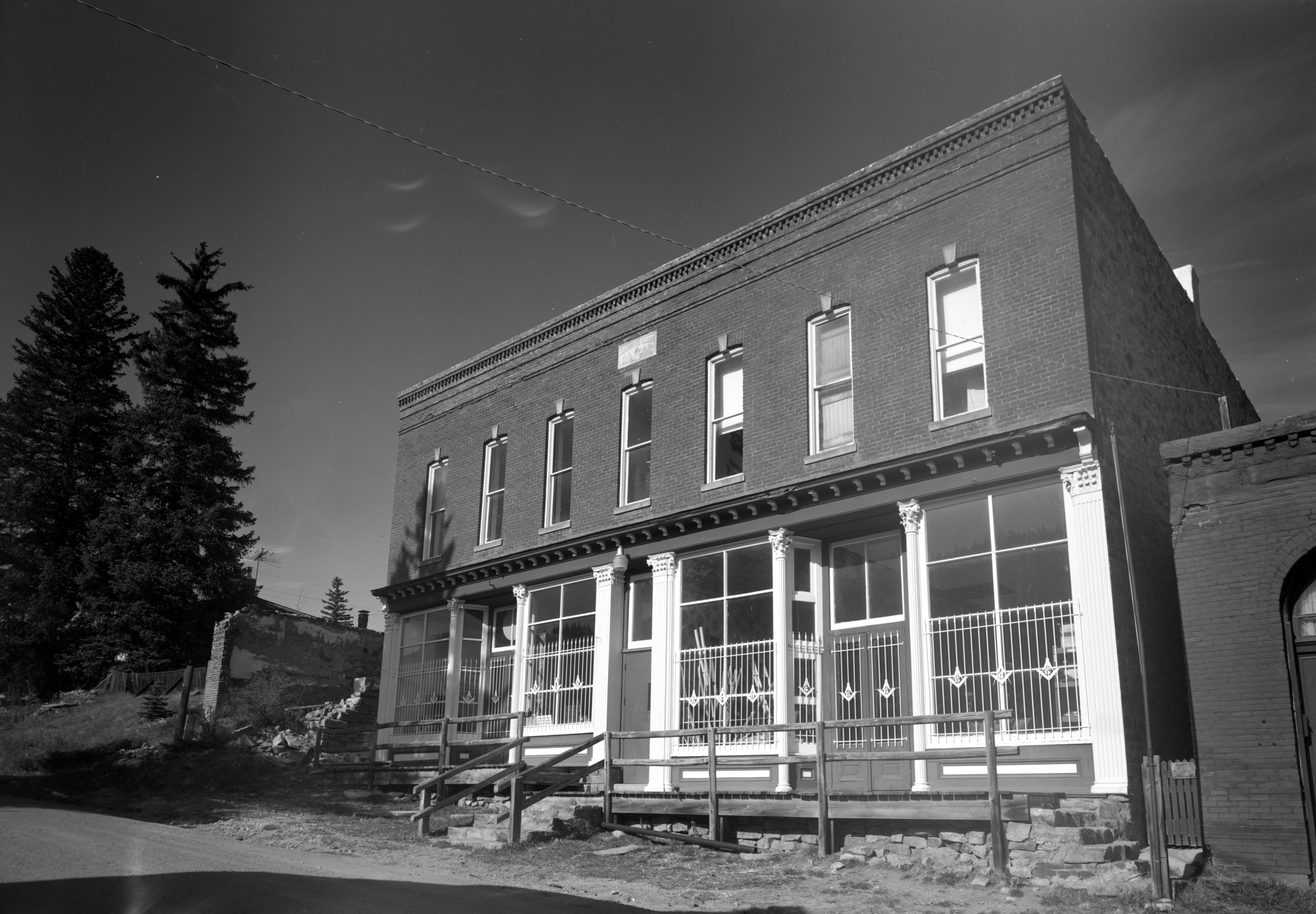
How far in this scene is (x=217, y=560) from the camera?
39156 millimetres

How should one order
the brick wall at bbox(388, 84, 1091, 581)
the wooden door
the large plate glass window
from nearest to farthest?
the brick wall at bbox(388, 84, 1091, 581) < the large plate glass window < the wooden door

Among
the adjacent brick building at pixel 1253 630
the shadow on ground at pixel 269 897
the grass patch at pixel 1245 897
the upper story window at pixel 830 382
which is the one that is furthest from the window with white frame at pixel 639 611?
the grass patch at pixel 1245 897

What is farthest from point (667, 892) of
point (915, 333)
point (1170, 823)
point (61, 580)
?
point (61, 580)

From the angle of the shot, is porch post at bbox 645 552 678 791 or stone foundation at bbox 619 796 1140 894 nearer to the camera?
stone foundation at bbox 619 796 1140 894

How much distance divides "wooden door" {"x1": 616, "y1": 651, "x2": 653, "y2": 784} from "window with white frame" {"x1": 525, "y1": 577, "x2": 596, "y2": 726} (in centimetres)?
65

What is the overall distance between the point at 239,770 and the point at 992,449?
1689cm

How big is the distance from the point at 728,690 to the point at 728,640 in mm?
841

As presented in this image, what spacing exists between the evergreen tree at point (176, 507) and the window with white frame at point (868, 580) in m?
28.4

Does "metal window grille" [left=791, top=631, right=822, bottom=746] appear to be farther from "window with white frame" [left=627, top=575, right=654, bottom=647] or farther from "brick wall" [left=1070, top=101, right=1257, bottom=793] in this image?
"brick wall" [left=1070, top=101, right=1257, bottom=793]

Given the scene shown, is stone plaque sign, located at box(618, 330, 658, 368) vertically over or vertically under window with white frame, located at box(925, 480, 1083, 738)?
over

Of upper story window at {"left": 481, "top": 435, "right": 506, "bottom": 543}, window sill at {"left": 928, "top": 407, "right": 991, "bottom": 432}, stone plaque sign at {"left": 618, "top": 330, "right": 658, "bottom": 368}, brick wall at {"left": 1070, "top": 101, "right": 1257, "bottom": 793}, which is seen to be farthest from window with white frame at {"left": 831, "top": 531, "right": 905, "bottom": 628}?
upper story window at {"left": 481, "top": 435, "right": 506, "bottom": 543}

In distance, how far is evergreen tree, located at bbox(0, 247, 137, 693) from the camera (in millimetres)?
37906

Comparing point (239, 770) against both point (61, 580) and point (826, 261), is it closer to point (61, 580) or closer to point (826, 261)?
point (826, 261)

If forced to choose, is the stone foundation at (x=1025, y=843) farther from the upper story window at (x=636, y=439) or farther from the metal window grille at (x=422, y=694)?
the metal window grille at (x=422, y=694)
